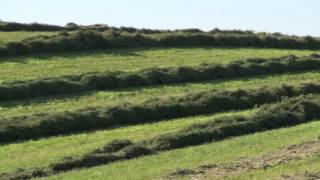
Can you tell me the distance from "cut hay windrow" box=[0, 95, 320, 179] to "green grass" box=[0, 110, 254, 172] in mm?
1086

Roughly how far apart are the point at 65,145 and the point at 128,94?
1174cm

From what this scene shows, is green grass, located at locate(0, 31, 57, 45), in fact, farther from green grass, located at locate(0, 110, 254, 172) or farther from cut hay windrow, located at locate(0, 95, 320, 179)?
cut hay windrow, located at locate(0, 95, 320, 179)

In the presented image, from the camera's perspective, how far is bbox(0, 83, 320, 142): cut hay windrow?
105 feet

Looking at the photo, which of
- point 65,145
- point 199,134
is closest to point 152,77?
point 65,145

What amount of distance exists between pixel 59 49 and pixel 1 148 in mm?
22820

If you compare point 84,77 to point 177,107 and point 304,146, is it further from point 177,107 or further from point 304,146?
point 304,146

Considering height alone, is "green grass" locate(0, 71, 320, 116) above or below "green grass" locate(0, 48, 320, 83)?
below

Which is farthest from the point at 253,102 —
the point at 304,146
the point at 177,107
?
the point at 304,146

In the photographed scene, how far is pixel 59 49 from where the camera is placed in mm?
51812

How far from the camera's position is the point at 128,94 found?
4134 cm

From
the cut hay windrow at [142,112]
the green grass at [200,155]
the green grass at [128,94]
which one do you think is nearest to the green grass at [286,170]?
the green grass at [200,155]

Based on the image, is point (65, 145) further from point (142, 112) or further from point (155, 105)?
point (155, 105)

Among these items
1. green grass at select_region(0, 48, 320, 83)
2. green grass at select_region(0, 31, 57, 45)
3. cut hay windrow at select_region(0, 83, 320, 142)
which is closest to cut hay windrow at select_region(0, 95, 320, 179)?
cut hay windrow at select_region(0, 83, 320, 142)

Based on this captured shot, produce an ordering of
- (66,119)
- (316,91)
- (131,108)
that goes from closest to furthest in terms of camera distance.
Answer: (66,119)
(131,108)
(316,91)
